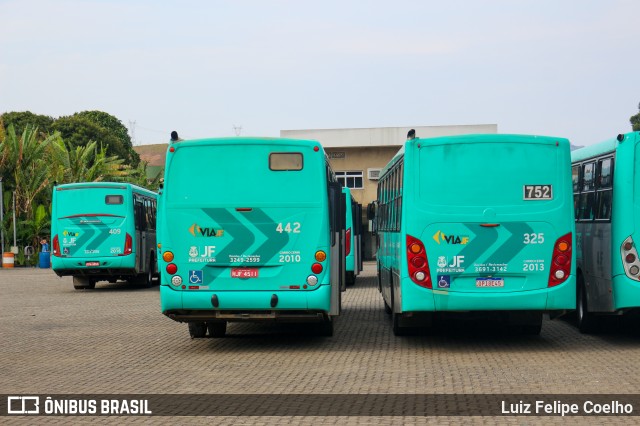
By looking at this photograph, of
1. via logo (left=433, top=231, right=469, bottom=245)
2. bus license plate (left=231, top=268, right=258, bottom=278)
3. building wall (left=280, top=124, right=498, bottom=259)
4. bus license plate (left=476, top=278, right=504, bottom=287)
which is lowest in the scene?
bus license plate (left=476, top=278, right=504, bottom=287)

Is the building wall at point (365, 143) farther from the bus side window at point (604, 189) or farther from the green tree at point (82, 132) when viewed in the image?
the bus side window at point (604, 189)

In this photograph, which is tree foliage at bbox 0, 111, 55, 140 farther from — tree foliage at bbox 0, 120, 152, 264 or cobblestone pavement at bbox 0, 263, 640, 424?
cobblestone pavement at bbox 0, 263, 640, 424

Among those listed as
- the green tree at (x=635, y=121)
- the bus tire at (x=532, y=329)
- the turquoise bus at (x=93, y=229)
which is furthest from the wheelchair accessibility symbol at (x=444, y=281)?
the green tree at (x=635, y=121)

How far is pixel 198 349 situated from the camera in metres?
14.3

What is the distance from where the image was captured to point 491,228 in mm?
13453

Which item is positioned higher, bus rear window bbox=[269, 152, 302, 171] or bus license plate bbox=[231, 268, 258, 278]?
bus rear window bbox=[269, 152, 302, 171]

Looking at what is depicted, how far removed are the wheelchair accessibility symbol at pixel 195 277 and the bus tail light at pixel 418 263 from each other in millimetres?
2862

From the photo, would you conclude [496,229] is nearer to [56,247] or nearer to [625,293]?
[625,293]

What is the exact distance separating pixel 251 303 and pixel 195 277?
85 cm

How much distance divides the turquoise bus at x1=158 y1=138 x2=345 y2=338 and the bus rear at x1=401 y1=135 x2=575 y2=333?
4.61ft

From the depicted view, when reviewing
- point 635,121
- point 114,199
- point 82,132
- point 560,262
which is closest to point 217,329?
point 560,262

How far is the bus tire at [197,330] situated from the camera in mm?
15205

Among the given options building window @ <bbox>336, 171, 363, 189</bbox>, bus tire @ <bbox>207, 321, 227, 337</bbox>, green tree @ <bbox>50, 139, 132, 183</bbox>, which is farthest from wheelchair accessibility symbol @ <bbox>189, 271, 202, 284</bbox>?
building window @ <bbox>336, 171, 363, 189</bbox>

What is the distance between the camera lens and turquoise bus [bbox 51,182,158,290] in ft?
96.1
